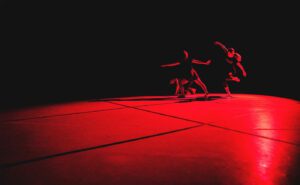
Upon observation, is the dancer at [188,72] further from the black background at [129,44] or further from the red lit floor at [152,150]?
the red lit floor at [152,150]

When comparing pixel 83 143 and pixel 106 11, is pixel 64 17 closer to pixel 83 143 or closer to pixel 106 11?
pixel 106 11

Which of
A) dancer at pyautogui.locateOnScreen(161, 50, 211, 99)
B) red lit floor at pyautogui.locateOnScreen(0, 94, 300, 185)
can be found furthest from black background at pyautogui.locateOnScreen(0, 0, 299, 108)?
red lit floor at pyautogui.locateOnScreen(0, 94, 300, 185)

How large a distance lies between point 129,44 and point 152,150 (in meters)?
8.39

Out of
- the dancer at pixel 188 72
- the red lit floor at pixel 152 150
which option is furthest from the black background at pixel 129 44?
the red lit floor at pixel 152 150

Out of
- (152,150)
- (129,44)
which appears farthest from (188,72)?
(152,150)

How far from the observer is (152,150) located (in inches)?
101

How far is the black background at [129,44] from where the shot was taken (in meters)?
8.50

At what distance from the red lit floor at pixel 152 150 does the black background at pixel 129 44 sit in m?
4.51

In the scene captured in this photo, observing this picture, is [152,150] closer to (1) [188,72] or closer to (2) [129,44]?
(1) [188,72]

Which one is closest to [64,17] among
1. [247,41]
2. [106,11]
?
[106,11]

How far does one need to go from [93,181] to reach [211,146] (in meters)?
1.40

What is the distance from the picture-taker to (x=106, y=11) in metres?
9.67

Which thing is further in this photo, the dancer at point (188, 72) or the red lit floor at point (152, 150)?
the dancer at point (188, 72)

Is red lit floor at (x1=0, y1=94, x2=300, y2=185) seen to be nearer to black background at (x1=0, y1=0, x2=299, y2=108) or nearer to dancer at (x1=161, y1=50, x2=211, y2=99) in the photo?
dancer at (x1=161, y1=50, x2=211, y2=99)
